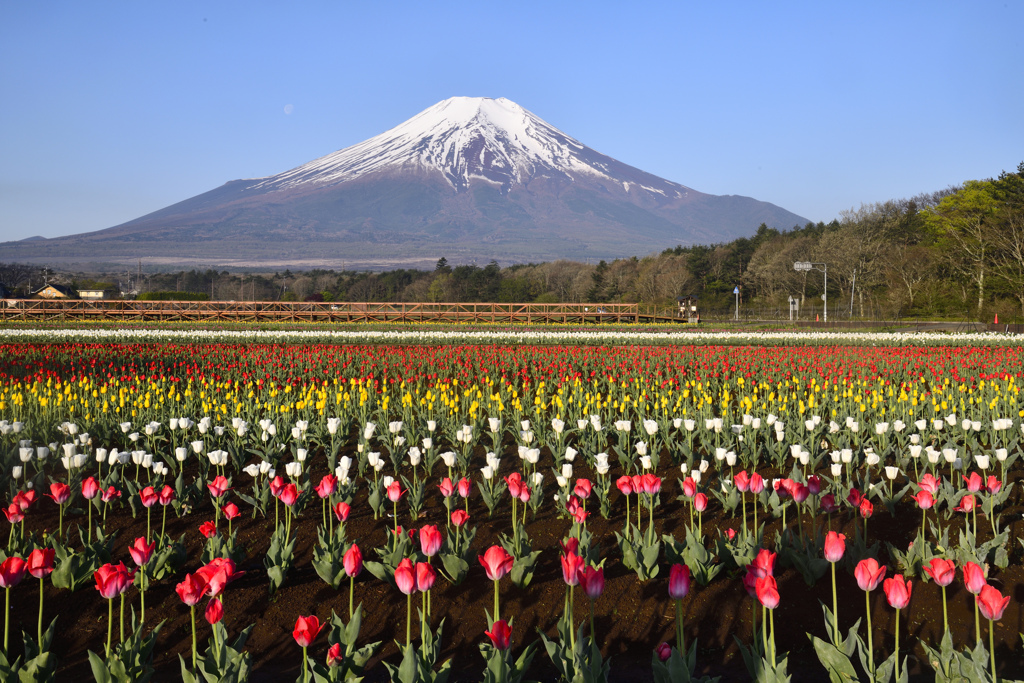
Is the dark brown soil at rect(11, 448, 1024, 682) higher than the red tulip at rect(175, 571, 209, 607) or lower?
lower

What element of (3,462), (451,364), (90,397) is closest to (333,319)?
(451,364)

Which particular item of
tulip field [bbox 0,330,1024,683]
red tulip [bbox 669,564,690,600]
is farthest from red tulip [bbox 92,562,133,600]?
red tulip [bbox 669,564,690,600]

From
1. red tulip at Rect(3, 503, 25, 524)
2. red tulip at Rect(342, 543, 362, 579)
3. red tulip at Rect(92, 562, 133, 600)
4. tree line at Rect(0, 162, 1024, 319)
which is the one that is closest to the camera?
red tulip at Rect(92, 562, 133, 600)

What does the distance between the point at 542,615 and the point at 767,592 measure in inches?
58.2

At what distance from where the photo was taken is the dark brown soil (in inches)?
121

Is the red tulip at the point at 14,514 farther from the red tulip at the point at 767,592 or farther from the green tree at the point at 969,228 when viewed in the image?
the green tree at the point at 969,228

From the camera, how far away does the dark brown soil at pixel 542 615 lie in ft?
10.1

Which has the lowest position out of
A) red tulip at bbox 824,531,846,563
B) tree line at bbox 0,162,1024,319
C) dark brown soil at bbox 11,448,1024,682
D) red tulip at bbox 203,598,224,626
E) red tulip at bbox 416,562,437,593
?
dark brown soil at bbox 11,448,1024,682

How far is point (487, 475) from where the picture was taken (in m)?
4.40

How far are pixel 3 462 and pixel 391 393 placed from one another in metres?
4.44

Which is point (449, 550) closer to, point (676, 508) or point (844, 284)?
point (676, 508)

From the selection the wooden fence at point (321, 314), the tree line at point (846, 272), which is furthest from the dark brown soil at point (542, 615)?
the tree line at point (846, 272)

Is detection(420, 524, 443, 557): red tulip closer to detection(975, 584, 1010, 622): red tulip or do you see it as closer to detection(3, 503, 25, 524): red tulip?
detection(975, 584, 1010, 622): red tulip

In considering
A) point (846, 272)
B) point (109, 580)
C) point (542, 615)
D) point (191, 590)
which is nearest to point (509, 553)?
point (542, 615)
